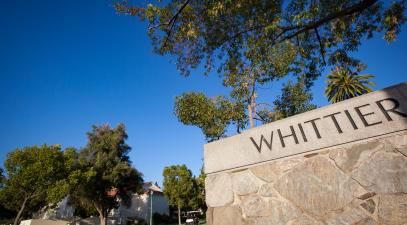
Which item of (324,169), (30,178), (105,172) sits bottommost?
(324,169)

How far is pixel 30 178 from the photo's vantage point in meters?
23.4

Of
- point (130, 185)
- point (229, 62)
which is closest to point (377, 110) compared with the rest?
point (229, 62)

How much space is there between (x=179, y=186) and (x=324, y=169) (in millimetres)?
35105

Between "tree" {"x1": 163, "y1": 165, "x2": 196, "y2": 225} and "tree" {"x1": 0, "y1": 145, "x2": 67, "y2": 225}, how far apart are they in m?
14.8

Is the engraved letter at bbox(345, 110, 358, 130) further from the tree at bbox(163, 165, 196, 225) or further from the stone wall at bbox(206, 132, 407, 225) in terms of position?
the tree at bbox(163, 165, 196, 225)

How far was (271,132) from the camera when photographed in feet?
9.43

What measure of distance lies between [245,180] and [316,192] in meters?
0.80

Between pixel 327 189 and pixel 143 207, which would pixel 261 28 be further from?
pixel 143 207

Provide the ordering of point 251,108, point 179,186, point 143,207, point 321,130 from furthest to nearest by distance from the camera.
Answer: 1. point 143,207
2. point 179,186
3. point 251,108
4. point 321,130

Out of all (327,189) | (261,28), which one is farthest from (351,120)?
(261,28)

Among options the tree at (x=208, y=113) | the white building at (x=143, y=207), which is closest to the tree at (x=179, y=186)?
the white building at (x=143, y=207)

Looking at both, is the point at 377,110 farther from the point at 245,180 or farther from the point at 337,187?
the point at 245,180

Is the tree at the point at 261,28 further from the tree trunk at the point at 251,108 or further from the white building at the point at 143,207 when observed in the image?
the white building at the point at 143,207

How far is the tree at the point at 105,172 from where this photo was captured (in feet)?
100
